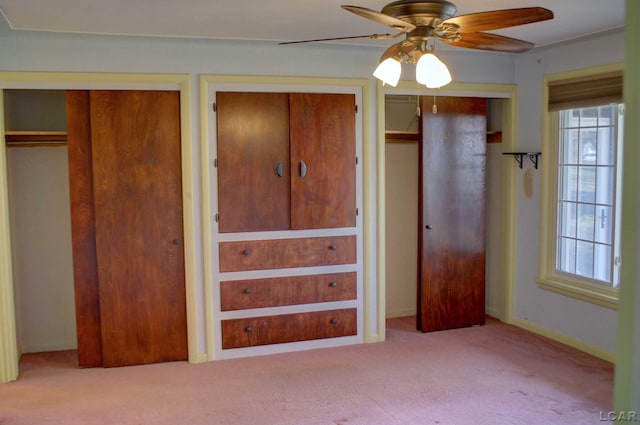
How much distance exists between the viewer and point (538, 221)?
4648 millimetres

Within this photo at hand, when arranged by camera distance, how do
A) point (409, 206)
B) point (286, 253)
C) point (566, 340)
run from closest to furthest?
point (286, 253)
point (566, 340)
point (409, 206)

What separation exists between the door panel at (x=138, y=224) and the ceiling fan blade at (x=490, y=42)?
2.15 metres

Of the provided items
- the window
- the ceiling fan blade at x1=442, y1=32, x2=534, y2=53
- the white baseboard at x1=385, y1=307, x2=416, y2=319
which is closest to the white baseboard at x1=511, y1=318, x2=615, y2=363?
the window

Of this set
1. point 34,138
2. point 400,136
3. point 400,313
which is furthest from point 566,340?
point 34,138

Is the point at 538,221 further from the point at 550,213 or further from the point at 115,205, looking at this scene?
the point at 115,205

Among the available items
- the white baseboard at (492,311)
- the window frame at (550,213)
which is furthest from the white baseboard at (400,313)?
the window frame at (550,213)

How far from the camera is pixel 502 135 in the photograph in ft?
16.3

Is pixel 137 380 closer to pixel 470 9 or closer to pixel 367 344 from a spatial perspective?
pixel 367 344

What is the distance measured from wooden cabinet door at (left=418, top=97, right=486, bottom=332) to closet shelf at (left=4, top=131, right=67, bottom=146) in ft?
8.98

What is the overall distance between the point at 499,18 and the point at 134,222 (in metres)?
2.78

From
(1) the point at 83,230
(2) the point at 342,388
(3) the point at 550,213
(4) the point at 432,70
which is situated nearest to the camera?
(4) the point at 432,70

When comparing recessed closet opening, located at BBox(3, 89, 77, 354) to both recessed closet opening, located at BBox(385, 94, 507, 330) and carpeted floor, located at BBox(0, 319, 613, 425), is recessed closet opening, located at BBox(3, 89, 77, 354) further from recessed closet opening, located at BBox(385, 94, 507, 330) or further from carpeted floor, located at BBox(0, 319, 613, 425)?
recessed closet opening, located at BBox(385, 94, 507, 330)

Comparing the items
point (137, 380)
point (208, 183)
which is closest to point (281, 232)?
point (208, 183)

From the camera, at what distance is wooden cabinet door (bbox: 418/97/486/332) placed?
470 centimetres
